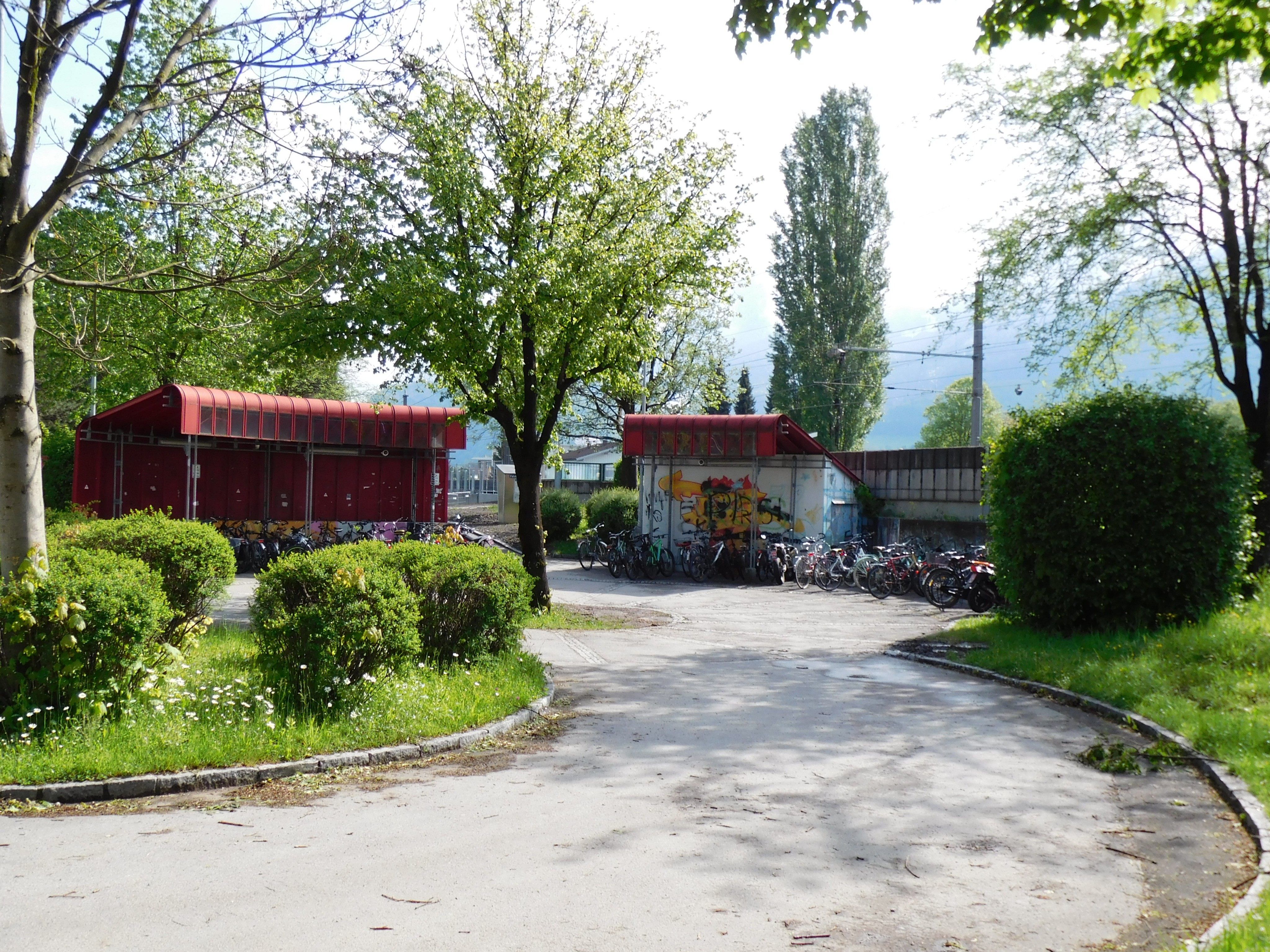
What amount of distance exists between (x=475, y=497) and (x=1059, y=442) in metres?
53.0

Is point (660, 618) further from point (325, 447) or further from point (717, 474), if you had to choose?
point (325, 447)

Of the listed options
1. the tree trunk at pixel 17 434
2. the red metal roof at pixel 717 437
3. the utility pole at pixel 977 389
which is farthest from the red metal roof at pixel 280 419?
the tree trunk at pixel 17 434

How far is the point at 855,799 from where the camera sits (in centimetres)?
628

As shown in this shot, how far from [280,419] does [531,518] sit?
1117 centimetres

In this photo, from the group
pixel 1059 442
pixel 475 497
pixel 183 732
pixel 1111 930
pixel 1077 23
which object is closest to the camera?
pixel 1111 930

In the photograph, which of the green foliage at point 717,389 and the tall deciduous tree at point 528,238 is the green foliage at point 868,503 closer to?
the green foliage at point 717,389

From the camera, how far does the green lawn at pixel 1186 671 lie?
24.7ft

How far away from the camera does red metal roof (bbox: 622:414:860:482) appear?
26141 mm

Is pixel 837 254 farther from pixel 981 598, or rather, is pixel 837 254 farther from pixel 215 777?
pixel 215 777

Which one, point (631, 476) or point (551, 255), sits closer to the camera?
point (551, 255)

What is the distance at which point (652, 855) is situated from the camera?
5141 millimetres

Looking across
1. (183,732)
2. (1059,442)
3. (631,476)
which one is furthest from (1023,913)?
(631,476)

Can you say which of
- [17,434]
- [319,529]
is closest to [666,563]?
[319,529]

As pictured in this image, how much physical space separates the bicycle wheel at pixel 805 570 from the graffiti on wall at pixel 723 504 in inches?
97.4
